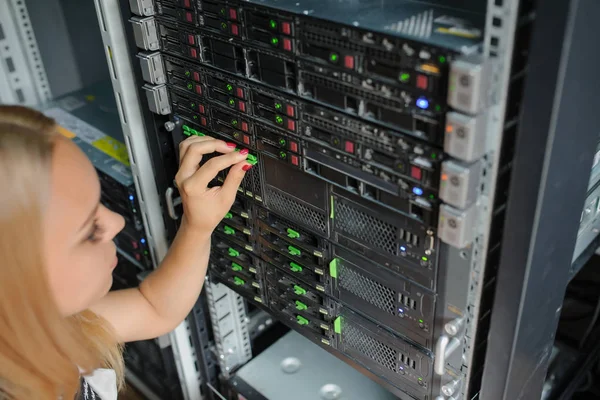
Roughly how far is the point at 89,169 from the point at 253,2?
335mm

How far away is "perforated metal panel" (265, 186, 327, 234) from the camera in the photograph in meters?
1.05

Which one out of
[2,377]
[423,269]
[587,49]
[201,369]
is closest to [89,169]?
[2,377]

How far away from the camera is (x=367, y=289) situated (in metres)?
1.04

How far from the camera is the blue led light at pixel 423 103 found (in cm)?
77

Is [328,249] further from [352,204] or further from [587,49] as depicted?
[587,49]

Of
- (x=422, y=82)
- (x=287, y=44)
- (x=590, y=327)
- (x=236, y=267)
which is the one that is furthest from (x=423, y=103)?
(x=590, y=327)

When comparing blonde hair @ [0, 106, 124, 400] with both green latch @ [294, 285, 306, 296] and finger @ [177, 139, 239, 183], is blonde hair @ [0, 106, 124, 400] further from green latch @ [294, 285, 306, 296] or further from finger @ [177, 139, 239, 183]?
green latch @ [294, 285, 306, 296]

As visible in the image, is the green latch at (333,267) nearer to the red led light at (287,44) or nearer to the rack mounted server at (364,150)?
the rack mounted server at (364,150)

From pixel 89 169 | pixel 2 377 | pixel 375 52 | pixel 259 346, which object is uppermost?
pixel 375 52

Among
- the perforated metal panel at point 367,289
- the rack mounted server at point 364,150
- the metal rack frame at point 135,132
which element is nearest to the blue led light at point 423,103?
the rack mounted server at point 364,150

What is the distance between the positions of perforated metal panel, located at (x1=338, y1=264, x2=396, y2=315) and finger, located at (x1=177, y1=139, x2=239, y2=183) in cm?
29

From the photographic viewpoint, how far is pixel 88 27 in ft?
5.47

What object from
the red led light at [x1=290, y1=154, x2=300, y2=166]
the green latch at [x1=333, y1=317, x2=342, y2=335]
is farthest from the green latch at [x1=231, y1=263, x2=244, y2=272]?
the red led light at [x1=290, y1=154, x2=300, y2=166]

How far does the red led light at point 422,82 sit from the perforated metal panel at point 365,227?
0.79 feet
